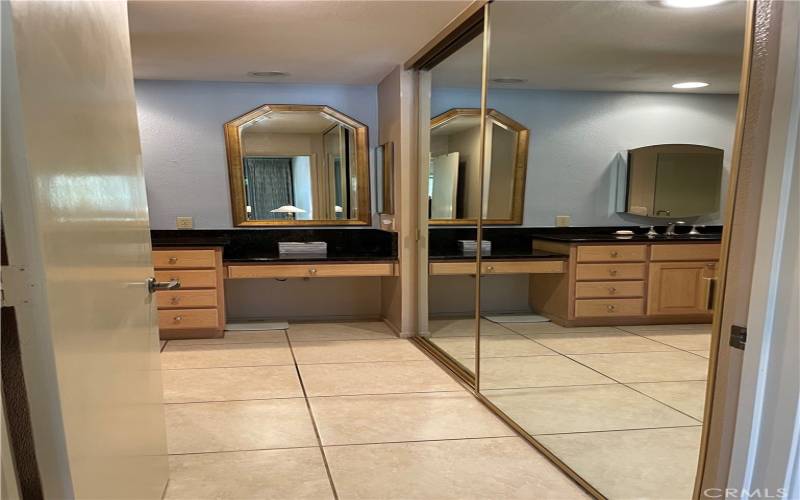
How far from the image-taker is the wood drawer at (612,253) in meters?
2.16

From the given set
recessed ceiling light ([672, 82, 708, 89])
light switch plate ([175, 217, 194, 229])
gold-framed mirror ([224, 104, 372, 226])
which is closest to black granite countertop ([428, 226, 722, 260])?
recessed ceiling light ([672, 82, 708, 89])

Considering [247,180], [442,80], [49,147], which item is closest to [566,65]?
[442,80]

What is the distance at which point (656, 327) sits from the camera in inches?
78.0

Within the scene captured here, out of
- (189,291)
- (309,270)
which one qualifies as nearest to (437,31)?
(309,270)

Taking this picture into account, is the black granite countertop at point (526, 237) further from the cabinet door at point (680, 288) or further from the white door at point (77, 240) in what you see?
the white door at point (77, 240)

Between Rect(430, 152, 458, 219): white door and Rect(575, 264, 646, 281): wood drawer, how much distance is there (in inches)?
53.6

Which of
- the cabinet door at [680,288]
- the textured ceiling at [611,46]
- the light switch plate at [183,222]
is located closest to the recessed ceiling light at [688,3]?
the textured ceiling at [611,46]

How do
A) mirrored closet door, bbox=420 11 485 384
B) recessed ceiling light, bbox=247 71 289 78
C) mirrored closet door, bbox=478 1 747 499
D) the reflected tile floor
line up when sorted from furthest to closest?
recessed ceiling light, bbox=247 71 289 78 → mirrored closet door, bbox=420 11 485 384 → the reflected tile floor → mirrored closet door, bbox=478 1 747 499

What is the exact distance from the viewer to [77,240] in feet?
3.85

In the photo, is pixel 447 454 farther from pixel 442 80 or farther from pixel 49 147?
pixel 442 80

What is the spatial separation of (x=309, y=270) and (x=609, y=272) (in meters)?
2.63

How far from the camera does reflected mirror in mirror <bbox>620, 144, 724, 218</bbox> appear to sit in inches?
61.9

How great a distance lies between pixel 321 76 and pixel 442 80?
118 centimetres

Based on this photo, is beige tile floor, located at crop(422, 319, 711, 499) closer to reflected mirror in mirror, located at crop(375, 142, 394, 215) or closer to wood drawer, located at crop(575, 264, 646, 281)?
wood drawer, located at crop(575, 264, 646, 281)
